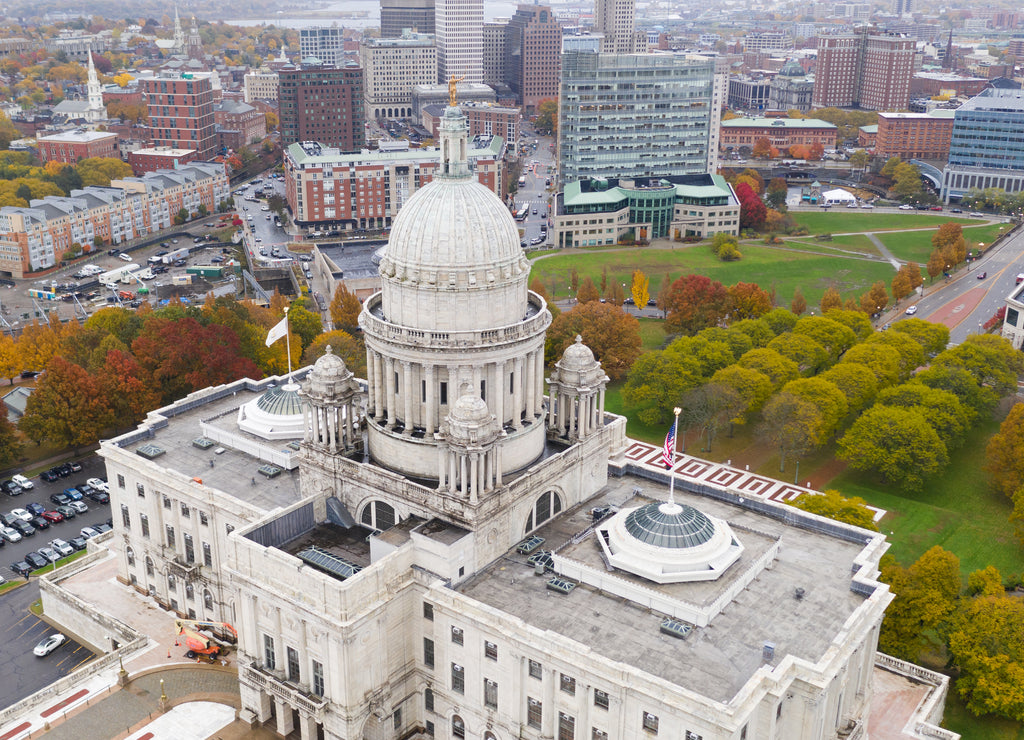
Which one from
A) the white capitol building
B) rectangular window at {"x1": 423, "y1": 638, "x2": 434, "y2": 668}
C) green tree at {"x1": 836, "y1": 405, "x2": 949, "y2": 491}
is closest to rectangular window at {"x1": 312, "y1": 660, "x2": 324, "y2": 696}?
the white capitol building

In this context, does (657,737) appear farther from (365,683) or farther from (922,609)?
(922,609)

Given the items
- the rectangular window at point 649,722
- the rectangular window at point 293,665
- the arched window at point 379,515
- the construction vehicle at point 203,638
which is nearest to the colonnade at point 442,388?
the arched window at point 379,515

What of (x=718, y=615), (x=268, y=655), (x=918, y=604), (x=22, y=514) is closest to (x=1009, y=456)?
(x=918, y=604)

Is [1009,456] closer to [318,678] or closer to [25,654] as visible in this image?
[318,678]

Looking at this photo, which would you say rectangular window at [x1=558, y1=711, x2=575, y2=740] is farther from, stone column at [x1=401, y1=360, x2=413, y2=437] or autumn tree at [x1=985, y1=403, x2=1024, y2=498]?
autumn tree at [x1=985, y1=403, x2=1024, y2=498]

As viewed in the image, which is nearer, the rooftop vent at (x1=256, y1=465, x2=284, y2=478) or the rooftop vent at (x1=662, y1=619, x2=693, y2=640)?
the rooftop vent at (x1=662, y1=619, x2=693, y2=640)

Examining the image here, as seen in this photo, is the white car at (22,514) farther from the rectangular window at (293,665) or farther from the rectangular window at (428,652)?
the rectangular window at (428,652)

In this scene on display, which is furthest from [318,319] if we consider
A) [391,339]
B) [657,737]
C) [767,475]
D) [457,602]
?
[657,737]
